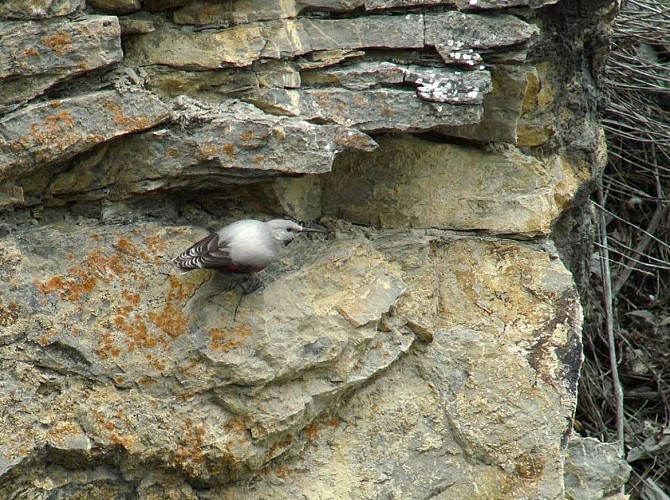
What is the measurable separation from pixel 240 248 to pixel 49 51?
1154 millimetres

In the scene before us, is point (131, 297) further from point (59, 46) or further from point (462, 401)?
point (462, 401)

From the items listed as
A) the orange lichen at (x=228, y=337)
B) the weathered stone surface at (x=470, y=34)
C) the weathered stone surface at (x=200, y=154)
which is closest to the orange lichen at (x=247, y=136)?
the weathered stone surface at (x=200, y=154)

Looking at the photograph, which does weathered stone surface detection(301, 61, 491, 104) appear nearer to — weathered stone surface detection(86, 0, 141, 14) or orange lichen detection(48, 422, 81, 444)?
weathered stone surface detection(86, 0, 141, 14)

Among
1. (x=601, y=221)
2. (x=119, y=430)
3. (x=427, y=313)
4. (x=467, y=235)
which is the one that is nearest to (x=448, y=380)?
(x=427, y=313)

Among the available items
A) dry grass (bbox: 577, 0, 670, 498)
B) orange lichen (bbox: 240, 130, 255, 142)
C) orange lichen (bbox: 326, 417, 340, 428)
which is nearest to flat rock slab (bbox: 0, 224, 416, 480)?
orange lichen (bbox: 326, 417, 340, 428)

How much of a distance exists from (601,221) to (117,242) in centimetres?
477

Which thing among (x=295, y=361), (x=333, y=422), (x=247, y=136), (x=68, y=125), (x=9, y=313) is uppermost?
(x=68, y=125)

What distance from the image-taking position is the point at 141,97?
3910mm

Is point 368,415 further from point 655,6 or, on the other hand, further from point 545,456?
point 655,6

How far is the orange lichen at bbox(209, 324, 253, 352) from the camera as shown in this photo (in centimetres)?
404

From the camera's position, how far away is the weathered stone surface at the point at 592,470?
5016 mm

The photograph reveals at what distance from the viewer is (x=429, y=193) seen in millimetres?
4805

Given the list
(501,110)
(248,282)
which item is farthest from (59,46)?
(501,110)

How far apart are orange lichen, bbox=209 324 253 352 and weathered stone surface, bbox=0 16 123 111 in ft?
4.21
